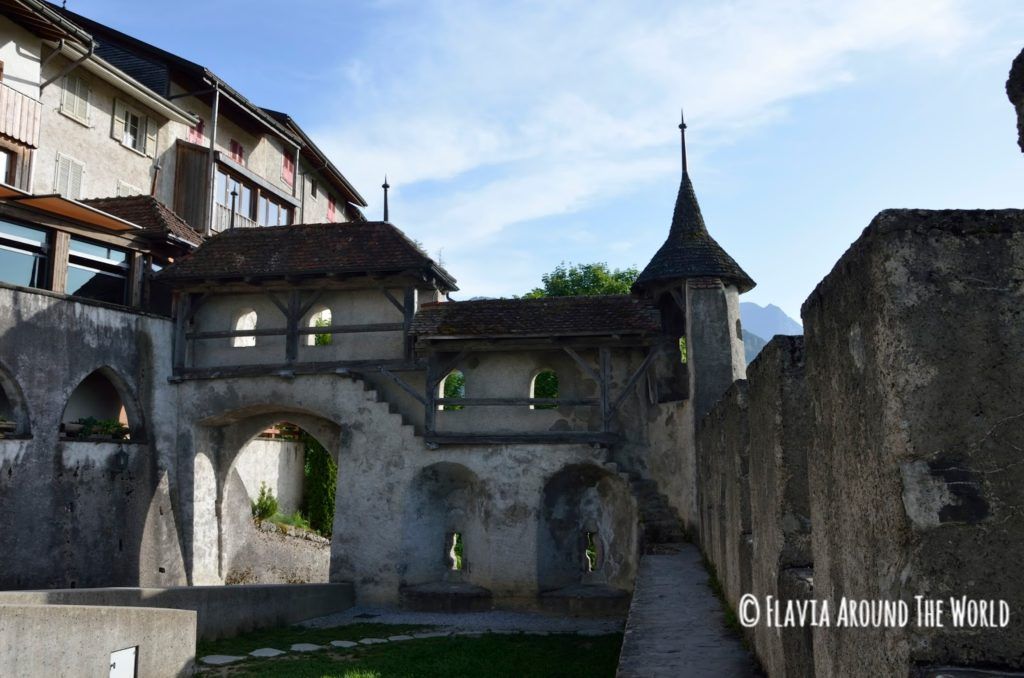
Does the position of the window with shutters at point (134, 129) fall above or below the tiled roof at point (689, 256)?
above

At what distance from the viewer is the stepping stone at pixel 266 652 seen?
12141 mm

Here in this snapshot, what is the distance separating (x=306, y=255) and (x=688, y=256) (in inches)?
340

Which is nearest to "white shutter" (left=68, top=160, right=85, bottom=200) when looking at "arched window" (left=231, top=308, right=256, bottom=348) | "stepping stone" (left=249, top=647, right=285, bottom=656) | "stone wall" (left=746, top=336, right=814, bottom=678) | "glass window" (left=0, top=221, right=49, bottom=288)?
"glass window" (left=0, top=221, right=49, bottom=288)

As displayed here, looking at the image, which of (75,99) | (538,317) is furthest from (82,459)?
(75,99)

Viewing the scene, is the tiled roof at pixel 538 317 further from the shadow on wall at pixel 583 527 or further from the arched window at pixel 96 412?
the arched window at pixel 96 412

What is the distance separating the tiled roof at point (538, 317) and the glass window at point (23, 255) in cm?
772

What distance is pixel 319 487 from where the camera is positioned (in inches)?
1121

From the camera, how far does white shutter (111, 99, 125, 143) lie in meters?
23.2

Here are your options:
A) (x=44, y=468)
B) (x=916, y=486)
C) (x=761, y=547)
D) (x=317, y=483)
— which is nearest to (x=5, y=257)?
(x=44, y=468)

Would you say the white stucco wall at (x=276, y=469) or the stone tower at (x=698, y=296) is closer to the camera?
the stone tower at (x=698, y=296)

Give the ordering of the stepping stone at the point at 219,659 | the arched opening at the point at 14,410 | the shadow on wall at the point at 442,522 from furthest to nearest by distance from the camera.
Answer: the shadow on wall at the point at 442,522, the arched opening at the point at 14,410, the stepping stone at the point at 219,659

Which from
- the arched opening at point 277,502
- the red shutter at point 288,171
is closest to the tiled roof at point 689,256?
the arched opening at point 277,502

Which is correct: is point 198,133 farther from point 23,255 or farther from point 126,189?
point 23,255

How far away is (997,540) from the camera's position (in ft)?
8.23
